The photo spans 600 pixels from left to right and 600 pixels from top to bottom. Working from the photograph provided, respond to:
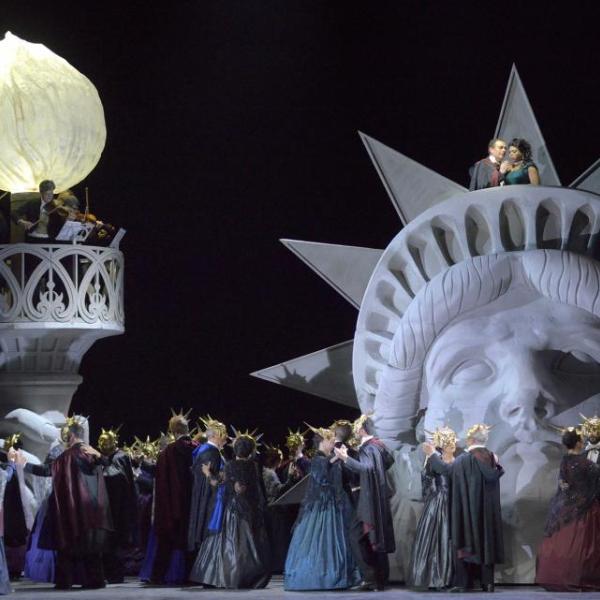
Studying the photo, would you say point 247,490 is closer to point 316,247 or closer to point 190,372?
point 316,247

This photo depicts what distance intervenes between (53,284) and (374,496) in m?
2.95

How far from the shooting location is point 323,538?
12.4m

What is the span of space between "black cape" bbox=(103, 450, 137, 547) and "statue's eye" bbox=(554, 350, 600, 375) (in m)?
3.06

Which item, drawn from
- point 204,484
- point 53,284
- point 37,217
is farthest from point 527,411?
point 37,217

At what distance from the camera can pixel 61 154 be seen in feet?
45.0

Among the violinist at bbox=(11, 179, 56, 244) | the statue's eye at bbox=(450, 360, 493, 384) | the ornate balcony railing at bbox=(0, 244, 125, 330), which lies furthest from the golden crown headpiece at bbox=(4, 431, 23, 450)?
the statue's eye at bbox=(450, 360, 493, 384)

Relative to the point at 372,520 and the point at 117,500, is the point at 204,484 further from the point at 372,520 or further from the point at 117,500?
the point at 372,520

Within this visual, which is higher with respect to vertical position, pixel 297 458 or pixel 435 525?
pixel 297 458

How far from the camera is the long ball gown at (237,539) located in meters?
12.5

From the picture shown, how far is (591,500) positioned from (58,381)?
412 cm

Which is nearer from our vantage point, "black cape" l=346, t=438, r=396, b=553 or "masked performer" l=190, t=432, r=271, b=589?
"black cape" l=346, t=438, r=396, b=553

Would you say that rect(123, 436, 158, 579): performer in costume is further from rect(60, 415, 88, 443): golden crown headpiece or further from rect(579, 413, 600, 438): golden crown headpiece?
rect(579, 413, 600, 438): golden crown headpiece

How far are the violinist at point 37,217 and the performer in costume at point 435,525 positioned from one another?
333cm

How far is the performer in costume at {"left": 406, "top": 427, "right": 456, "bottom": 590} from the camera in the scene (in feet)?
39.8
